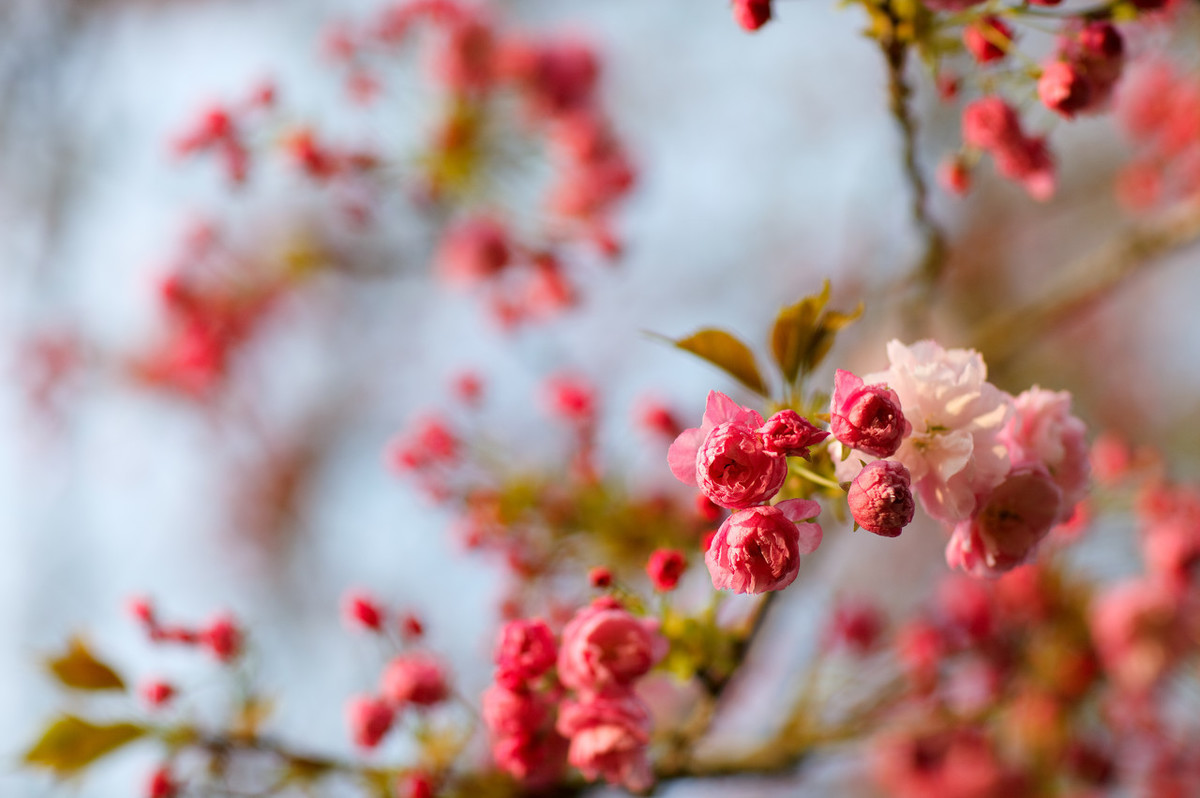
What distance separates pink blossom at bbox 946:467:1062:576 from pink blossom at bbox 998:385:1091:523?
0.02m

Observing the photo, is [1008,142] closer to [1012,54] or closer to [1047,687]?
[1012,54]

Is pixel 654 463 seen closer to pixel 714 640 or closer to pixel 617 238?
pixel 617 238

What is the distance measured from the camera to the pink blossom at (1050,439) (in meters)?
0.93

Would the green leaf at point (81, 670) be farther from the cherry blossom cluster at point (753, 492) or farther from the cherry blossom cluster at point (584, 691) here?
the cherry blossom cluster at point (753, 492)

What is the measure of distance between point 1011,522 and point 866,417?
10.7 inches

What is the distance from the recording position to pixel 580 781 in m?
1.32

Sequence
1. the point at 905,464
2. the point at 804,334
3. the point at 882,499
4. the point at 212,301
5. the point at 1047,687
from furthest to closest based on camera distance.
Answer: the point at 212,301, the point at 1047,687, the point at 804,334, the point at 905,464, the point at 882,499

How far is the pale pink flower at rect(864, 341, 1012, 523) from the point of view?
0.87m

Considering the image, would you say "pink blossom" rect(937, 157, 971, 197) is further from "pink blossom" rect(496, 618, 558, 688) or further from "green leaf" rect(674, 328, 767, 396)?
"pink blossom" rect(496, 618, 558, 688)

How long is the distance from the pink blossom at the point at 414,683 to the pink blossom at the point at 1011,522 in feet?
2.51

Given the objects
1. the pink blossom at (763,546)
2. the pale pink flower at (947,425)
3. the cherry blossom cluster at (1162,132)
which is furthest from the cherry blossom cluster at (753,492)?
the cherry blossom cluster at (1162,132)

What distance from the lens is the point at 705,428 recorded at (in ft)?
2.73

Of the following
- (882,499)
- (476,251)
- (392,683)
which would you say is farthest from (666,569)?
(476,251)

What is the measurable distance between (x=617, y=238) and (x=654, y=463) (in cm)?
66
